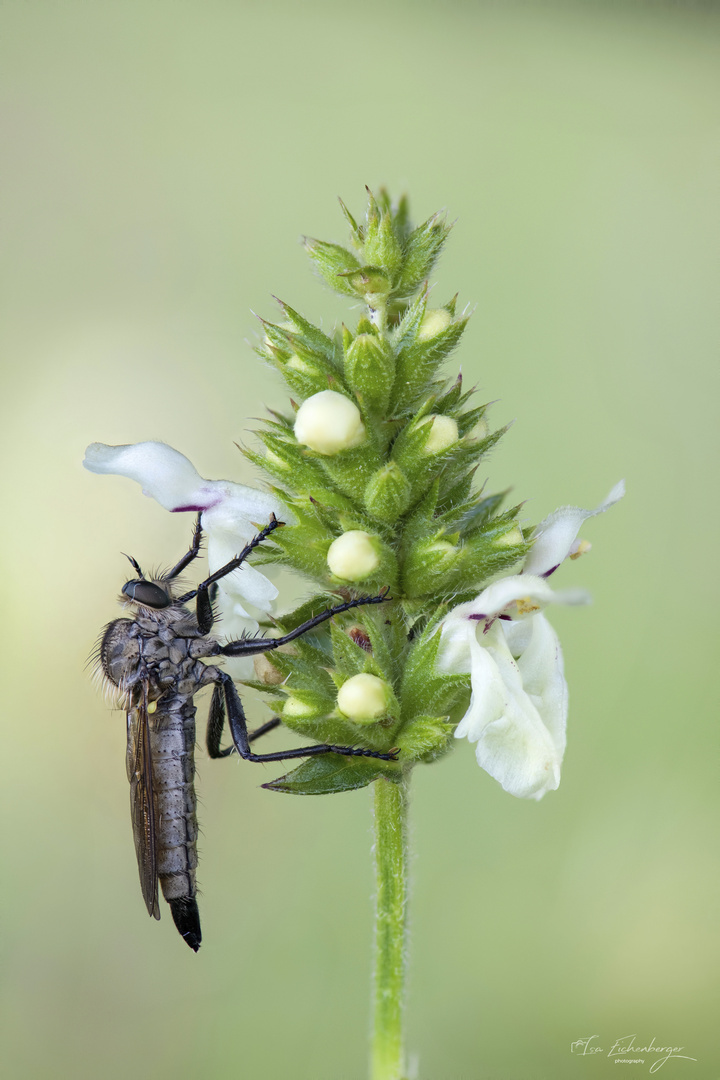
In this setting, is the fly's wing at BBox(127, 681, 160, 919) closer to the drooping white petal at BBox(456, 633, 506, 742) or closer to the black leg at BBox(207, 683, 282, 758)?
the black leg at BBox(207, 683, 282, 758)

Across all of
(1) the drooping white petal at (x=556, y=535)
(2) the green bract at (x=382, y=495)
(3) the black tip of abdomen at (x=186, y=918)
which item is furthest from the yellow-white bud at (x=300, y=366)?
(3) the black tip of abdomen at (x=186, y=918)

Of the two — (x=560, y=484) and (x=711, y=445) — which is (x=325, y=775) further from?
(x=711, y=445)

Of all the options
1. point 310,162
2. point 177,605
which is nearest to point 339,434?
point 177,605

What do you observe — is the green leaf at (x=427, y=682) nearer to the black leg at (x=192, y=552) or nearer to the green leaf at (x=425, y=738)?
the green leaf at (x=425, y=738)

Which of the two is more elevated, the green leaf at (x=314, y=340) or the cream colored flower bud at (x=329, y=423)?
the green leaf at (x=314, y=340)

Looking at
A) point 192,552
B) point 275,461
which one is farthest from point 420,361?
point 192,552

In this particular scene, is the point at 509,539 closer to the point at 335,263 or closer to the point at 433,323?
the point at 433,323

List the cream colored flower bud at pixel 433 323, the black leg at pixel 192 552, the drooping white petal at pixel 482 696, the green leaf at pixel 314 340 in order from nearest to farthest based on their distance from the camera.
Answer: the drooping white petal at pixel 482 696 < the cream colored flower bud at pixel 433 323 < the green leaf at pixel 314 340 < the black leg at pixel 192 552
